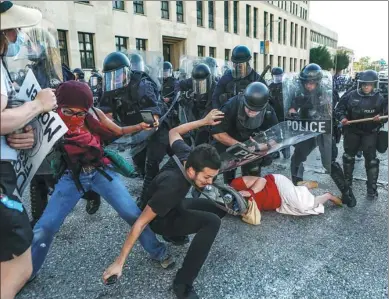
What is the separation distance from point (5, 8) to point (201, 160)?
1365 millimetres

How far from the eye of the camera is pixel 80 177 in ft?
8.00

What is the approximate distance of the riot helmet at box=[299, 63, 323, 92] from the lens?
382 centimetres

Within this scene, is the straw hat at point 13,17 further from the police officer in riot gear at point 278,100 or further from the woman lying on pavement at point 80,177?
the police officer in riot gear at point 278,100

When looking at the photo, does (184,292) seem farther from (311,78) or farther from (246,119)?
(311,78)

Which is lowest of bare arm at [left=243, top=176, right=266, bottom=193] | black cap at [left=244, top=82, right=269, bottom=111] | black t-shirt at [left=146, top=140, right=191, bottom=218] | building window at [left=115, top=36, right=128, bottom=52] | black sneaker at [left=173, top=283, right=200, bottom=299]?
black sneaker at [left=173, top=283, right=200, bottom=299]

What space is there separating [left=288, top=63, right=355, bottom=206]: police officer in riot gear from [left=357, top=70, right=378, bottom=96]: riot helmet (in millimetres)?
544

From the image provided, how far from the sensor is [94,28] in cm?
1862

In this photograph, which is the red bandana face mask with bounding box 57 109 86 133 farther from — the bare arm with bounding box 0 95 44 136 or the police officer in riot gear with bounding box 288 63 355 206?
the police officer in riot gear with bounding box 288 63 355 206

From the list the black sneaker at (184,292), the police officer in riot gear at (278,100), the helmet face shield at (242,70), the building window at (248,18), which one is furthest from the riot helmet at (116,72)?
the building window at (248,18)

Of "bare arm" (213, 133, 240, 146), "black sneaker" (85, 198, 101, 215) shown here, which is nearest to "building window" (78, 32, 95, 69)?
"black sneaker" (85, 198, 101, 215)

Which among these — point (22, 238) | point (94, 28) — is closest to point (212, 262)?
point (22, 238)

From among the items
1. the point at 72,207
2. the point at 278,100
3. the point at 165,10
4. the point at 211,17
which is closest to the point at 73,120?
the point at 72,207

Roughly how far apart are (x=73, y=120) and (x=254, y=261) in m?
1.84

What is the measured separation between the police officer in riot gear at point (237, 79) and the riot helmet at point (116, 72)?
1.53 m
